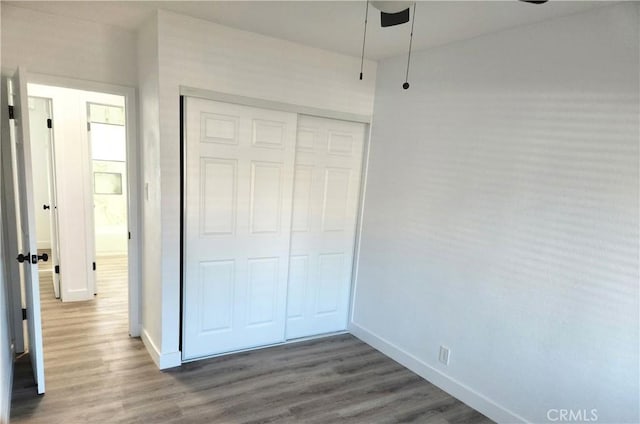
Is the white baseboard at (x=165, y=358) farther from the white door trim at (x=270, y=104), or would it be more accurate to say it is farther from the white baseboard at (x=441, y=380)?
the white door trim at (x=270, y=104)

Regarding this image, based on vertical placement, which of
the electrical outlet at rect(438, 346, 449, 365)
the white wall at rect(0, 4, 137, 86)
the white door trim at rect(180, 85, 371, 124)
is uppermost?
the white wall at rect(0, 4, 137, 86)

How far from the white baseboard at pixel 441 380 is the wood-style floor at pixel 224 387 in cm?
5

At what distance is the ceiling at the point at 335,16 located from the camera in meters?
2.10

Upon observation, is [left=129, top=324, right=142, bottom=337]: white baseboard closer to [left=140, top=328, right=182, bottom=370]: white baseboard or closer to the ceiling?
[left=140, top=328, right=182, bottom=370]: white baseboard

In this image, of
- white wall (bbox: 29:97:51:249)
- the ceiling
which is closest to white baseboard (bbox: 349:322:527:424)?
the ceiling

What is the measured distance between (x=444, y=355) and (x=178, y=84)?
2.81 meters

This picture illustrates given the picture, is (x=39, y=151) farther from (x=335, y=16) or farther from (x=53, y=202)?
(x=335, y=16)

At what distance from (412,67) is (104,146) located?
5181 mm

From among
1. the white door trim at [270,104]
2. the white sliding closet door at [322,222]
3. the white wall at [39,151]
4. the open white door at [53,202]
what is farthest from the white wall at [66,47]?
the white wall at [39,151]

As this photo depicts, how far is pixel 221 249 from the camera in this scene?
2953 mm

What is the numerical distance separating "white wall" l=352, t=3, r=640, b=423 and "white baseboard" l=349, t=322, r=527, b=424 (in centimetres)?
1

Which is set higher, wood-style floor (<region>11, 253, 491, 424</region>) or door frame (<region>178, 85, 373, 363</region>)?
door frame (<region>178, 85, 373, 363</region>)

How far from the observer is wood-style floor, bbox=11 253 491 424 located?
2359 millimetres

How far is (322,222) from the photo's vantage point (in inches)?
136
